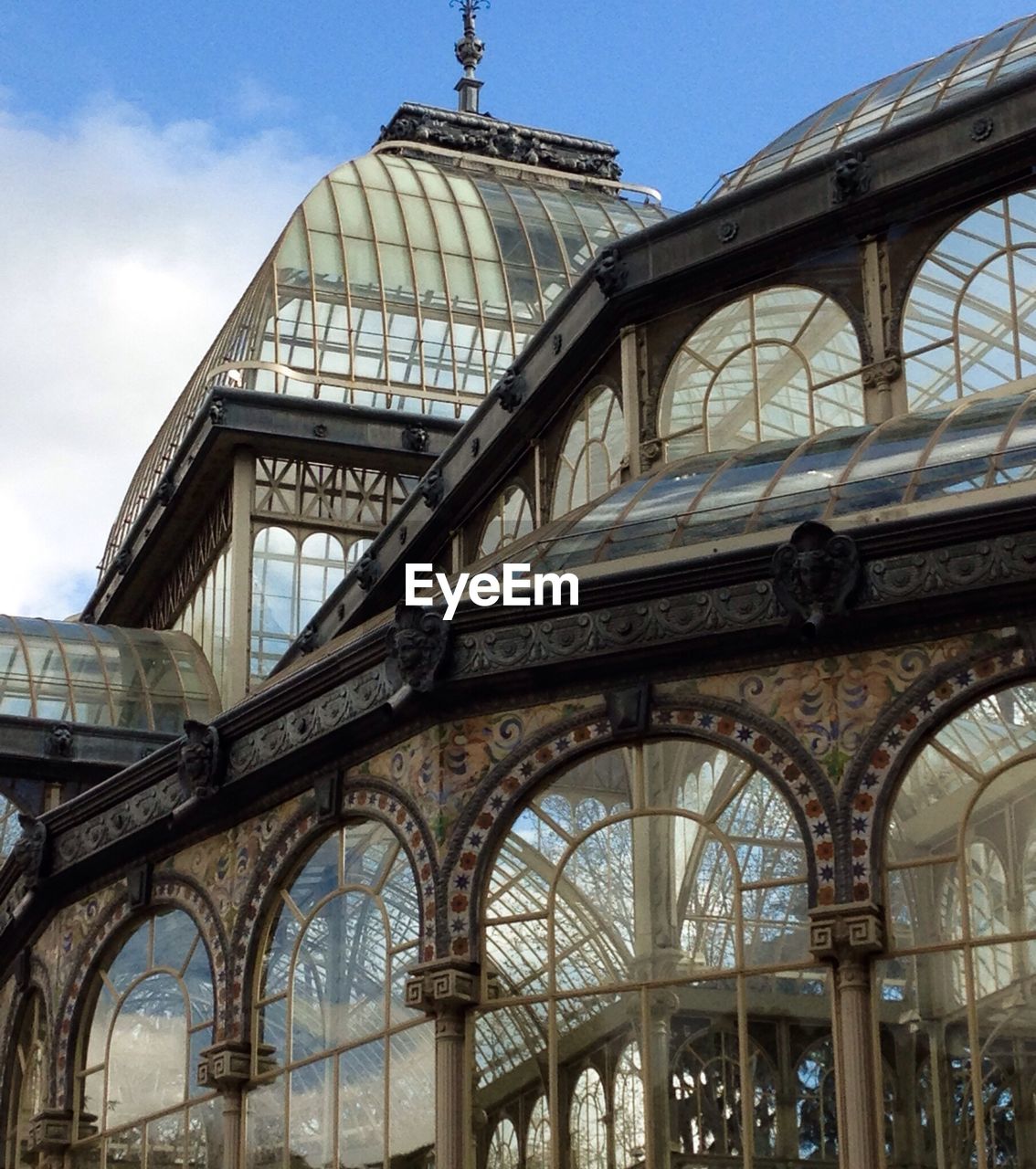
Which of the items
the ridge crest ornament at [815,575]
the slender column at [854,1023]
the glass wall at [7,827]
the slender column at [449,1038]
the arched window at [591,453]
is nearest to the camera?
the slender column at [854,1023]

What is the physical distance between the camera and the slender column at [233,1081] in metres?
26.9

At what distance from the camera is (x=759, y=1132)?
22.4 m

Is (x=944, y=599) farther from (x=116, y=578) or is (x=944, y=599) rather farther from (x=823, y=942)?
(x=116, y=578)

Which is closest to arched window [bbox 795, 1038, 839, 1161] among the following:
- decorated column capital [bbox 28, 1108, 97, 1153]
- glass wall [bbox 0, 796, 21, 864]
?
decorated column capital [bbox 28, 1108, 97, 1153]

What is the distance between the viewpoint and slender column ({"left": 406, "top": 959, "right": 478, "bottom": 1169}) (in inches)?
941

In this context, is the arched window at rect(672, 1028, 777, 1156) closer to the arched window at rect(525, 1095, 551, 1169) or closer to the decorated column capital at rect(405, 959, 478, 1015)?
the arched window at rect(525, 1095, 551, 1169)

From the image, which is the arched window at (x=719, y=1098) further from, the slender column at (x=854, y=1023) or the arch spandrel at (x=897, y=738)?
the arch spandrel at (x=897, y=738)

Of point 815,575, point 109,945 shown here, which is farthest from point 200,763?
point 815,575

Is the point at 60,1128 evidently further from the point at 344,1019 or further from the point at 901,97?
the point at 901,97

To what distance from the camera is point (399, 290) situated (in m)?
49.4

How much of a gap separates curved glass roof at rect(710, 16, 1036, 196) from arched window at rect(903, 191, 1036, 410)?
12.0 ft

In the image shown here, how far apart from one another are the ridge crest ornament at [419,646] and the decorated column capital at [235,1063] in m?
4.37

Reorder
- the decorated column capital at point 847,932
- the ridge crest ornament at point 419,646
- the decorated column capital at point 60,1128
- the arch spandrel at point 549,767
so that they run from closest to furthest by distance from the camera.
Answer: the decorated column capital at point 847,932 < the arch spandrel at point 549,767 < the ridge crest ornament at point 419,646 < the decorated column capital at point 60,1128

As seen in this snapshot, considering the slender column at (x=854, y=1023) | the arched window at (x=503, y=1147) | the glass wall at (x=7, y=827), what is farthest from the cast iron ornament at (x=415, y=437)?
A: the slender column at (x=854, y=1023)
